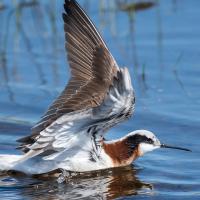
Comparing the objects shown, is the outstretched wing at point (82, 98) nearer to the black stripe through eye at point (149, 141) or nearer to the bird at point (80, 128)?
the bird at point (80, 128)

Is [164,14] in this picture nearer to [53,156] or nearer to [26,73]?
[26,73]

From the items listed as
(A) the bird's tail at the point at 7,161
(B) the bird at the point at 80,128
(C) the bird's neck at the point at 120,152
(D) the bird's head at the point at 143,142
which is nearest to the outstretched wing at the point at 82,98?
(B) the bird at the point at 80,128

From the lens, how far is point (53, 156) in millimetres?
11297

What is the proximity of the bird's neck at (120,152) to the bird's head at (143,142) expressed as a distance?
0.05 metres

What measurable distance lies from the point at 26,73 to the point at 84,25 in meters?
3.74

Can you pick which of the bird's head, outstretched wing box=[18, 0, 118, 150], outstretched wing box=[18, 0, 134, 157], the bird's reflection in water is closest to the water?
the bird's reflection in water

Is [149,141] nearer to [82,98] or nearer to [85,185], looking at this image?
[85,185]

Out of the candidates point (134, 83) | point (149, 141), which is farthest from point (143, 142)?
point (134, 83)

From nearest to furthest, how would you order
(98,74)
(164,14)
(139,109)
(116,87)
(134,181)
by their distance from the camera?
(116,87), (98,74), (134,181), (139,109), (164,14)

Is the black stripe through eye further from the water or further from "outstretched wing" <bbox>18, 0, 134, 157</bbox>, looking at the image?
"outstretched wing" <bbox>18, 0, 134, 157</bbox>

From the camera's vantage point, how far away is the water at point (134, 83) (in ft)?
37.0

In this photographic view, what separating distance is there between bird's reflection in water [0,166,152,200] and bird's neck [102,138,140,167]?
119 mm

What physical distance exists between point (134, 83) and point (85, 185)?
3.47m

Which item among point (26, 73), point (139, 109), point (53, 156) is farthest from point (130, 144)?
point (26, 73)
